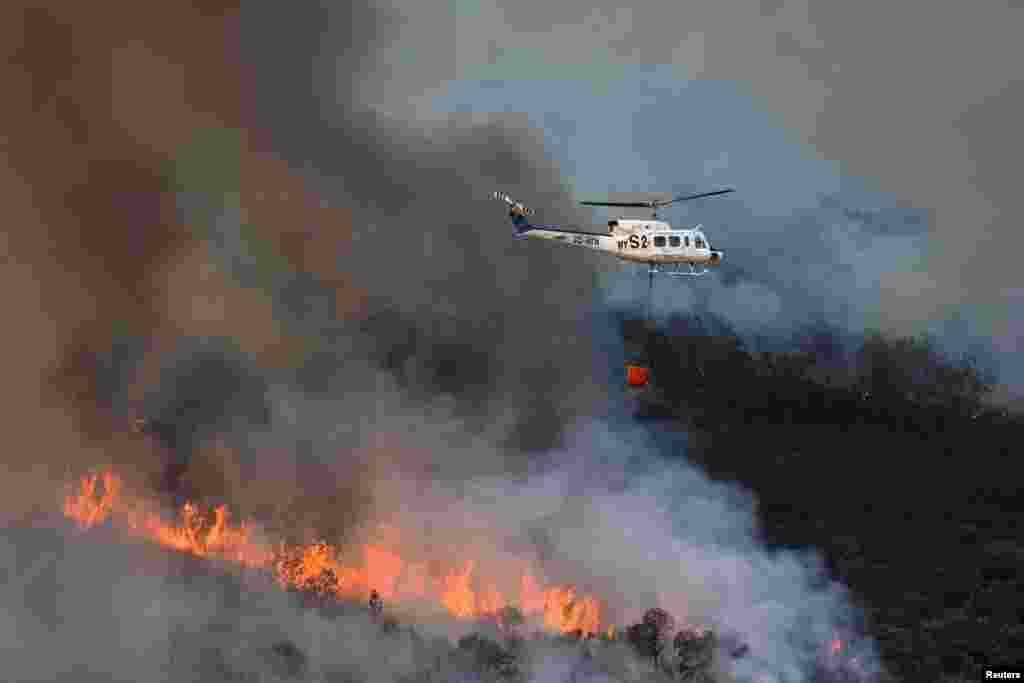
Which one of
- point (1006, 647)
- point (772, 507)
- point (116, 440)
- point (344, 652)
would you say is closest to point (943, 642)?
point (1006, 647)

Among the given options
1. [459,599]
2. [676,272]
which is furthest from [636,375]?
[459,599]

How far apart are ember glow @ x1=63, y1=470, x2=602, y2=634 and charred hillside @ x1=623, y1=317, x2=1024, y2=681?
15.6m

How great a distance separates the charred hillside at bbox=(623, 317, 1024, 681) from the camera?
110438 mm

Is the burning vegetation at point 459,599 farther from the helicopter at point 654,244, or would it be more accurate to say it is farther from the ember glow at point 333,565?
the helicopter at point 654,244

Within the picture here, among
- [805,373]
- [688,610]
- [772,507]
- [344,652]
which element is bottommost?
[344,652]

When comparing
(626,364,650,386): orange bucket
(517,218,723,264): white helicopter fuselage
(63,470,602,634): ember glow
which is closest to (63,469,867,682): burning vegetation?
(63,470,602,634): ember glow

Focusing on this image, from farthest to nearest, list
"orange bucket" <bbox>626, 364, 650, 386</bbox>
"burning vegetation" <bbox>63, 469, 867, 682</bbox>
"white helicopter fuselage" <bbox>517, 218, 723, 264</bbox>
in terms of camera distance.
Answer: "orange bucket" <bbox>626, 364, 650, 386</bbox> < "white helicopter fuselage" <bbox>517, 218, 723, 264</bbox> < "burning vegetation" <bbox>63, 469, 867, 682</bbox>

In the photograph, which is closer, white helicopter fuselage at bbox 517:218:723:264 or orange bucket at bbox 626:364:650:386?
white helicopter fuselage at bbox 517:218:723:264

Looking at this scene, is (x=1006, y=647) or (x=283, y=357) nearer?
(x=1006, y=647)

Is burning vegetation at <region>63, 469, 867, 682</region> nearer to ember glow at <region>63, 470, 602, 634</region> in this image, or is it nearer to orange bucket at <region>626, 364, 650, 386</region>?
ember glow at <region>63, 470, 602, 634</region>

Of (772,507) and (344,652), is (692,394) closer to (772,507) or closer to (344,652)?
(772,507)

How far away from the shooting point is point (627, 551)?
10262cm

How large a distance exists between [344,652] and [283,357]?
21.0 m

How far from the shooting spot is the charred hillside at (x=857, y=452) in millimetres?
110438
